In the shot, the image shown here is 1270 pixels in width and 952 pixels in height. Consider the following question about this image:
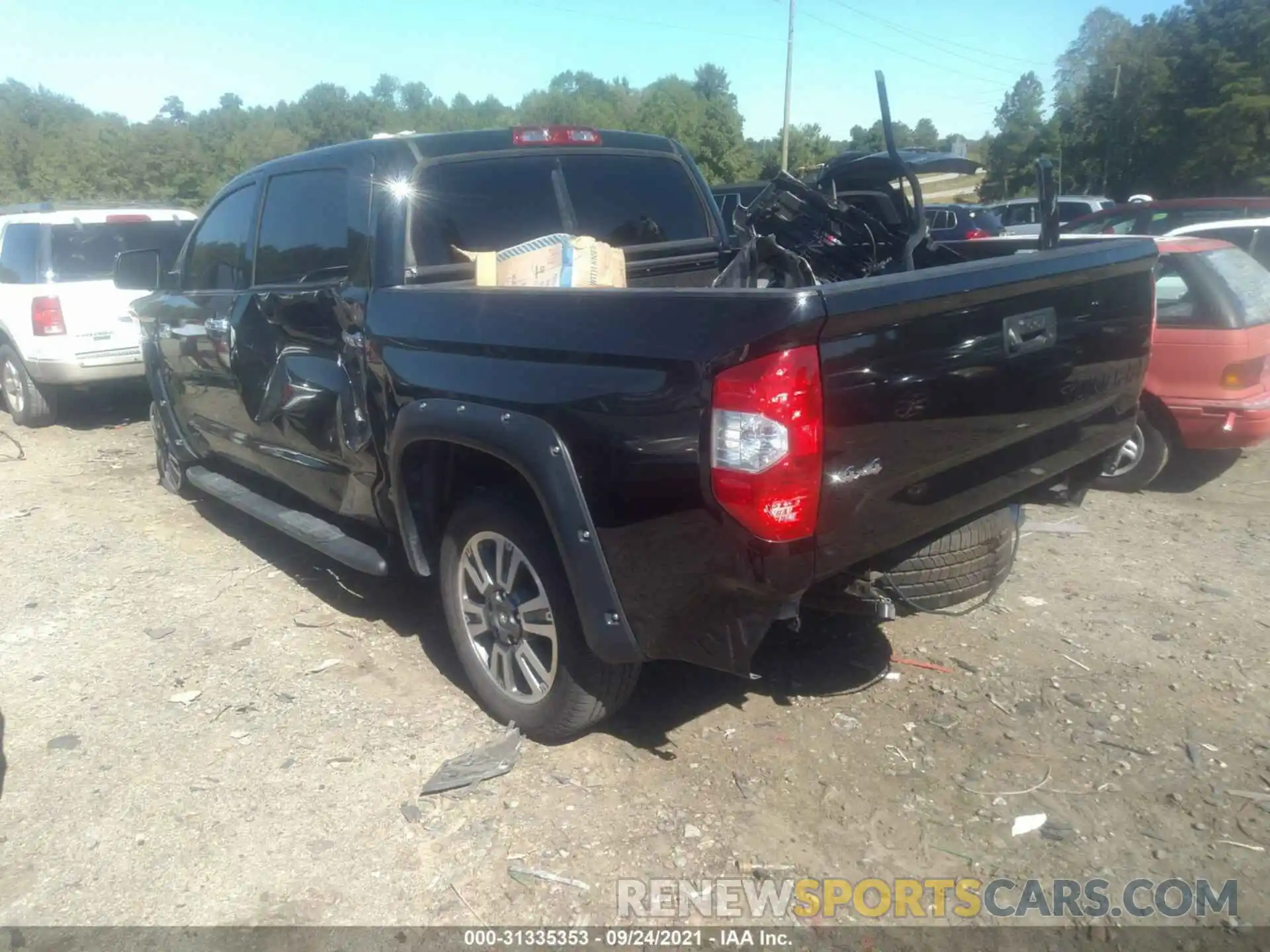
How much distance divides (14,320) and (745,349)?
341 inches

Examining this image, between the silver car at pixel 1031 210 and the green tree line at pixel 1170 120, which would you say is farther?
the green tree line at pixel 1170 120

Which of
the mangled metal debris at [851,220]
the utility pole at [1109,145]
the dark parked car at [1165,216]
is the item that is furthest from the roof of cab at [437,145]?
the utility pole at [1109,145]

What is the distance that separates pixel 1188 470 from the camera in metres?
6.45

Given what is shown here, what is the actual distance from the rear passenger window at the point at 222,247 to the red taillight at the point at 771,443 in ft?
10.9

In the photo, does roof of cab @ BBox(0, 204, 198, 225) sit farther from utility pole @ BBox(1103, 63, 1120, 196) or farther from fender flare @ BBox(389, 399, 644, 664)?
utility pole @ BBox(1103, 63, 1120, 196)

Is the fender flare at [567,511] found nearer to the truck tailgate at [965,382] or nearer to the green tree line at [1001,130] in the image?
the truck tailgate at [965,382]

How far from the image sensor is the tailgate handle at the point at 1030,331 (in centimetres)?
283

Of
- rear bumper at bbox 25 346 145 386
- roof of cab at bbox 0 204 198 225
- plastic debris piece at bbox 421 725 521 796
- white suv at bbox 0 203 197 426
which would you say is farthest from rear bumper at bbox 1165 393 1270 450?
roof of cab at bbox 0 204 198 225

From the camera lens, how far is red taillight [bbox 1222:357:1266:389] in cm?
557

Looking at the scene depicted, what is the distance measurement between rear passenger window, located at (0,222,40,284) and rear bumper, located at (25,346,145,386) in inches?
28.9

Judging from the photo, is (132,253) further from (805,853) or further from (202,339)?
(805,853)

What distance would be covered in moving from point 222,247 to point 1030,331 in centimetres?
415

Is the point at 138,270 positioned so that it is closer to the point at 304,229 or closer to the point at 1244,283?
the point at 304,229

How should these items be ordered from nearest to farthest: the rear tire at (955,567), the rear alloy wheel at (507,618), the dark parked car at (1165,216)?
the rear tire at (955,567) < the rear alloy wheel at (507,618) < the dark parked car at (1165,216)
